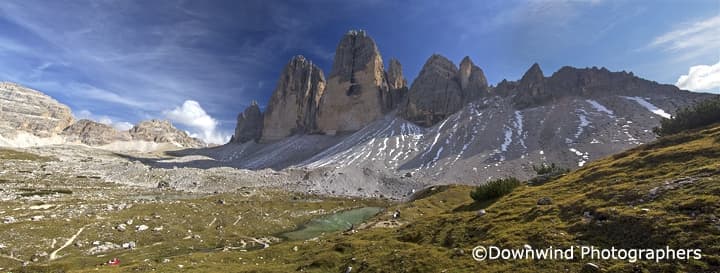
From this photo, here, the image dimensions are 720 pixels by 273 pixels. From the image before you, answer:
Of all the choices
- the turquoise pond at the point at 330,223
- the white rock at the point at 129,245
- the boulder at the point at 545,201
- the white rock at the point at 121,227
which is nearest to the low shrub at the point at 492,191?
the boulder at the point at 545,201

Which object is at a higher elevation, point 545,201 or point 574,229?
point 545,201

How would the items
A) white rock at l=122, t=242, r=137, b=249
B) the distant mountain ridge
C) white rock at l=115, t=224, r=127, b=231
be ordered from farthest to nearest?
the distant mountain ridge < white rock at l=115, t=224, r=127, b=231 < white rock at l=122, t=242, r=137, b=249

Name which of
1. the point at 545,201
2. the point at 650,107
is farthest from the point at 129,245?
the point at 650,107

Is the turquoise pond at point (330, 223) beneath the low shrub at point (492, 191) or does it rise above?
beneath

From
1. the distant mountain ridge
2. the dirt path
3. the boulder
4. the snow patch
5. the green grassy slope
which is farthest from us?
the snow patch

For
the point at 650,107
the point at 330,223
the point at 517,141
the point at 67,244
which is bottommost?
the point at 330,223

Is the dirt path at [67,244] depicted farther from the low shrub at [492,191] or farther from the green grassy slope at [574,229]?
the low shrub at [492,191]

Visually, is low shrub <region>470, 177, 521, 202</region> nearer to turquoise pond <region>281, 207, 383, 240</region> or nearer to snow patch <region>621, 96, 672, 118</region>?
turquoise pond <region>281, 207, 383, 240</region>

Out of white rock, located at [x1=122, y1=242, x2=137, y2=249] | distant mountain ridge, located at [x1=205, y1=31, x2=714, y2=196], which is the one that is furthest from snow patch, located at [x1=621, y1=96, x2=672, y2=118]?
white rock, located at [x1=122, y1=242, x2=137, y2=249]

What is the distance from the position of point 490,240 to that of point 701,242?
8870mm

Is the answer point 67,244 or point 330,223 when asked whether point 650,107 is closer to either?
point 330,223

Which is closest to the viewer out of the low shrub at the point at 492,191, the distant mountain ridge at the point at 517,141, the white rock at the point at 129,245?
the low shrub at the point at 492,191

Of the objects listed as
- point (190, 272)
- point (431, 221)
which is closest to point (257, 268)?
point (190, 272)

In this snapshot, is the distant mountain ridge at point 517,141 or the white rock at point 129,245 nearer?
the white rock at point 129,245
